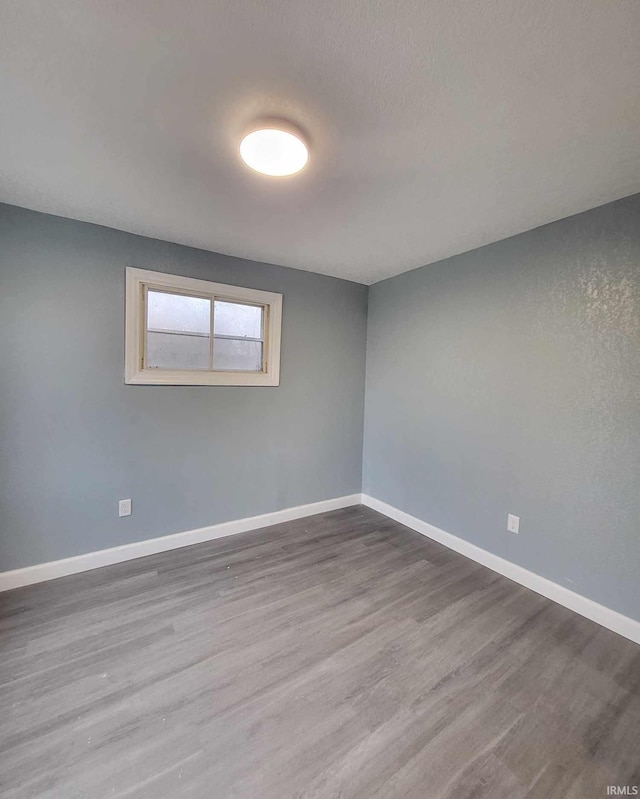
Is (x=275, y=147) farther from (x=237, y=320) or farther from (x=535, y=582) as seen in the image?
(x=535, y=582)

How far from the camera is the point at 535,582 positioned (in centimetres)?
222

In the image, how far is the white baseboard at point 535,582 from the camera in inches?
73.2

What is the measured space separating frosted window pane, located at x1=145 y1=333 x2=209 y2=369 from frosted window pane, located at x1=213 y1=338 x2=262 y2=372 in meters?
0.10

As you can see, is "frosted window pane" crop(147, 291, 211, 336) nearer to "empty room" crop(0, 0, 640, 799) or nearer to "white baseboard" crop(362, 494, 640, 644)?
"empty room" crop(0, 0, 640, 799)

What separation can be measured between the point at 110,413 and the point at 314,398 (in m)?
1.71

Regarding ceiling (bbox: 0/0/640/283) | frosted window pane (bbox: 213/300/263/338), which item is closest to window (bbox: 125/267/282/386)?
frosted window pane (bbox: 213/300/263/338)

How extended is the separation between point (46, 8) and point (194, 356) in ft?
6.33

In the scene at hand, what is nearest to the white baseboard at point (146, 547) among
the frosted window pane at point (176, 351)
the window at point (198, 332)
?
the window at point (198, 332)

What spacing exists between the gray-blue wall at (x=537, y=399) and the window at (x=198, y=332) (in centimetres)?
129

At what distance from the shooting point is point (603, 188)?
1.74 m

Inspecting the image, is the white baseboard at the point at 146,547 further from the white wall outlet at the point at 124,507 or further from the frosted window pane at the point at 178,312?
the frosted window pane at the point at 178,312

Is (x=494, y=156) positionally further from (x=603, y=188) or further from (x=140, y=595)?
(x=140, y=595)

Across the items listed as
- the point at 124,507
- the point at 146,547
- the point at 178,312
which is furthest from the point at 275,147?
the point at 146,547

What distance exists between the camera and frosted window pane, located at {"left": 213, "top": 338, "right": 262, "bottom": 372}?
2.83 m
